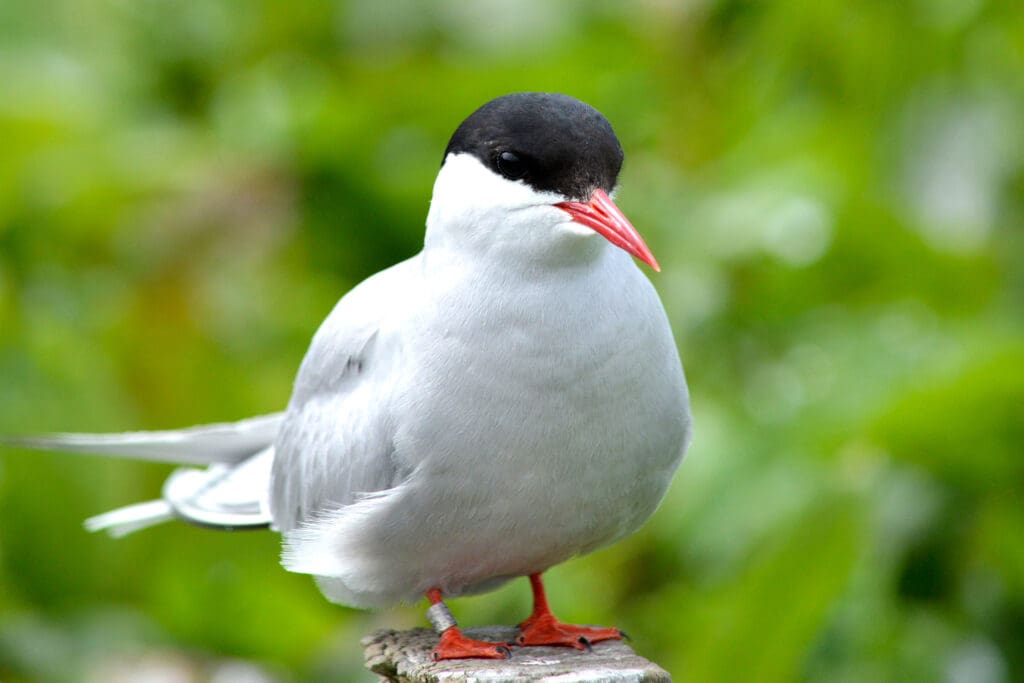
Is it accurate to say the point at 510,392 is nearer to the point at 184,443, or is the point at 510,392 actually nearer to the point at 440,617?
the point at 440,617

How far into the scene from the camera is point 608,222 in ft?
6.72

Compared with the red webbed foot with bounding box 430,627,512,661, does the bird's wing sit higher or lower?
higher

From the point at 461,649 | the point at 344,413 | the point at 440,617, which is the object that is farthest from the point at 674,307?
the point at 461,649

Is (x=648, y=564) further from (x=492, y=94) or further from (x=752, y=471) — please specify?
(x=492, y=94)

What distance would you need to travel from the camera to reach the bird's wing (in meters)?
2.26

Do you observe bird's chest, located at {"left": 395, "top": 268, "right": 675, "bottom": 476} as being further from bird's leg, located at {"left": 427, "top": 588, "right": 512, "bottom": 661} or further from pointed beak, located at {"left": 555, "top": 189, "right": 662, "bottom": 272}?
bird's leg, located at {"left": 427, "top": 588, "right": 512, "bottom": 661}

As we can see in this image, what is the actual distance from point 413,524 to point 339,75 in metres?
3.60

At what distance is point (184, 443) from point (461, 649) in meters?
0.82

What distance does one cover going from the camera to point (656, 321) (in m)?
2.23

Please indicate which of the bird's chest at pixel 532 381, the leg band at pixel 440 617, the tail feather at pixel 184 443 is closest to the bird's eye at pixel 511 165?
the bird's chest at pixel 532 381

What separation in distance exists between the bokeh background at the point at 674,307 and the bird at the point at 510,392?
3.61ft

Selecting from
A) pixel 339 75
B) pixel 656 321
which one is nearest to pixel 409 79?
pixel 339 75

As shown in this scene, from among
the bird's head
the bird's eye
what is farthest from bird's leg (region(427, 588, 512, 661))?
the bird's eye

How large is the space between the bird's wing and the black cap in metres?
0.28
